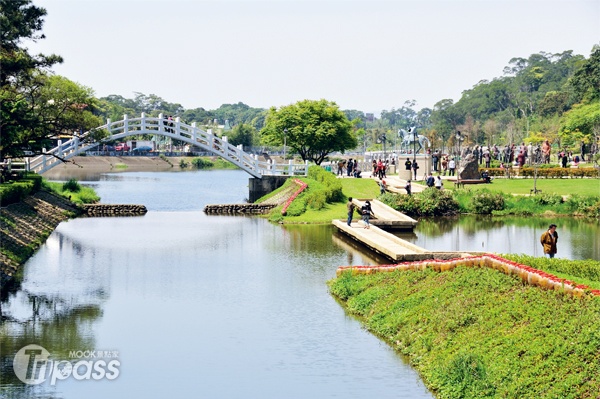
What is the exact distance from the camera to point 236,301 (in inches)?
1125

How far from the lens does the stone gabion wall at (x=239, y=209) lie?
5562 centimetres

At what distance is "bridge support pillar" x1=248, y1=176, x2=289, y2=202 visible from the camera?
61688 millimetres

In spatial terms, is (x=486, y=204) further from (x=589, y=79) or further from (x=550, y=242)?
(x=589, y=79)

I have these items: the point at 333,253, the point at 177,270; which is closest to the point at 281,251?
the point at 333,253

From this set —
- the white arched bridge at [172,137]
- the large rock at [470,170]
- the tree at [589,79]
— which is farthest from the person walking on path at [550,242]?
the tree at [589,79]

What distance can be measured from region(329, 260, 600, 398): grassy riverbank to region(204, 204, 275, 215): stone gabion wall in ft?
94.7

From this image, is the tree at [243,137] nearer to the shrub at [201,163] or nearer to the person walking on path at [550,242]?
the shrub at [201,163]

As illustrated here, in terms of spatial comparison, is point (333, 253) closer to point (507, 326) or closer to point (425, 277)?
point (425, 277)

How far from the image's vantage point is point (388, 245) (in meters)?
36.6

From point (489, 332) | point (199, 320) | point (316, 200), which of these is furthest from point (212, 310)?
point (316, 200)

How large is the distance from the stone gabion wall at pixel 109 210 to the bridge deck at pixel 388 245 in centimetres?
1407

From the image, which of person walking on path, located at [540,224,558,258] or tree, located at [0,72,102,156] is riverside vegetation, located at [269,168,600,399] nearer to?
person walking on path, located at [540,224,558,258]

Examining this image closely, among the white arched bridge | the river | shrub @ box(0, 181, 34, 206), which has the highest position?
the white arched bridge

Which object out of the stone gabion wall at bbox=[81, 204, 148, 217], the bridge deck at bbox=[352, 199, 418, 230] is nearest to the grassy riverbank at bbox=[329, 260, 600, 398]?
the bridge deck at bbox=[352, 199, 418, 230]
